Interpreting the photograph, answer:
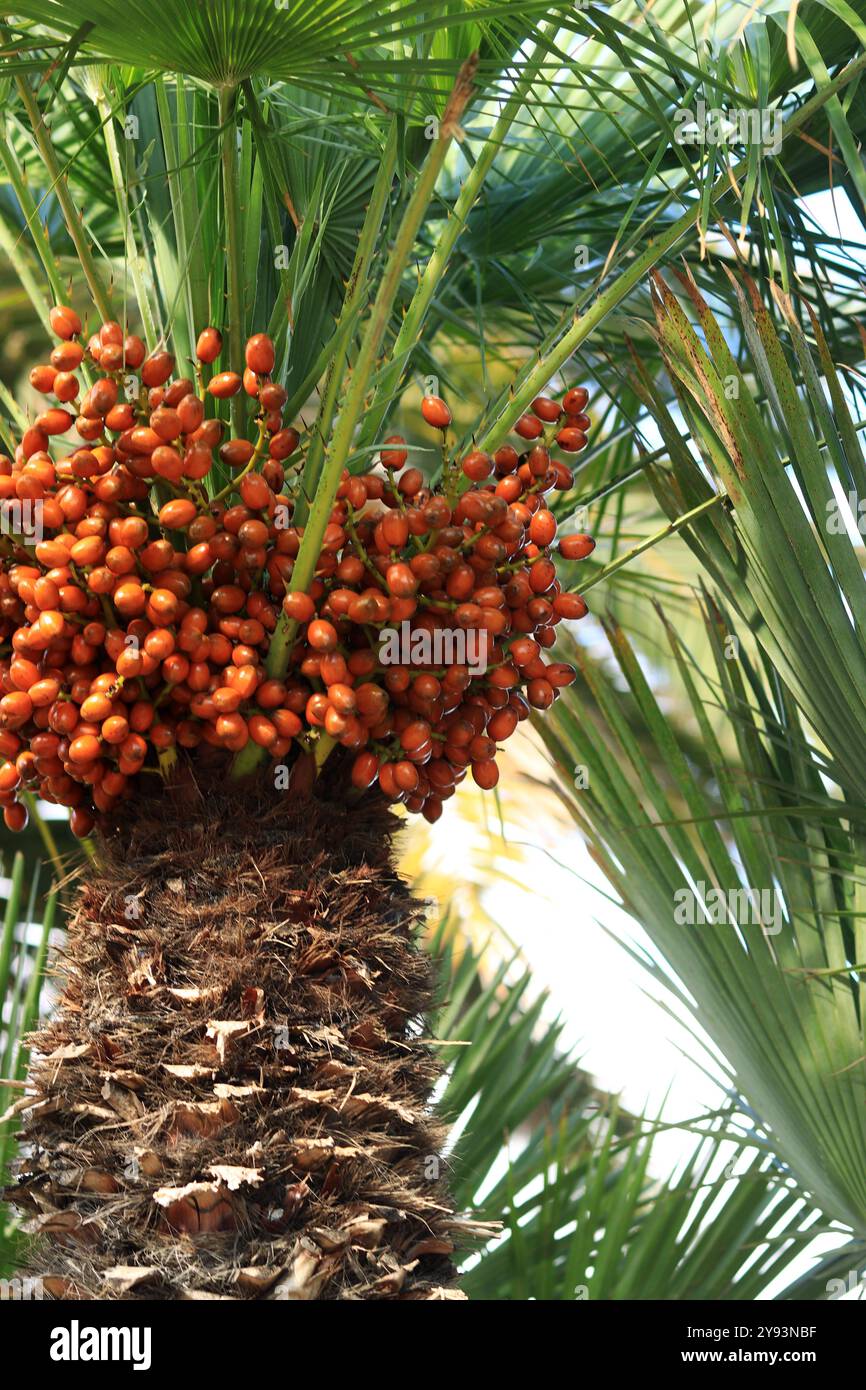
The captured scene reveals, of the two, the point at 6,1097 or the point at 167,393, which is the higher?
the point at 167,393

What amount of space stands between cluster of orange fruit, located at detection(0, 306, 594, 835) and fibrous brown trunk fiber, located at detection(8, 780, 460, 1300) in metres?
0.09

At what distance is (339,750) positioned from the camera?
3.77ft

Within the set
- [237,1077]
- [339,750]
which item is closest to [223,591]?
[339,750]

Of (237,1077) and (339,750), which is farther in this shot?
(339,750)

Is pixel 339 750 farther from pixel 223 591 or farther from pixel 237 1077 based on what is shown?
pixel 237 1077

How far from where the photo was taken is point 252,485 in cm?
103

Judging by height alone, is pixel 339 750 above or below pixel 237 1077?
above

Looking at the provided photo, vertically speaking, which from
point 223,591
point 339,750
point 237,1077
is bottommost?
point 237,1077

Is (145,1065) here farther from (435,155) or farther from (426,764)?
(435,155)

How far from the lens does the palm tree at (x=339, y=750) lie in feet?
3.18

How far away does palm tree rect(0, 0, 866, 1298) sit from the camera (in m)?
0.97

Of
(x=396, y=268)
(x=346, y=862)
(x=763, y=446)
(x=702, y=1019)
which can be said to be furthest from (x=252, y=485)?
(x=702, y=1019)

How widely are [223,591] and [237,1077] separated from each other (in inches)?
14.9
